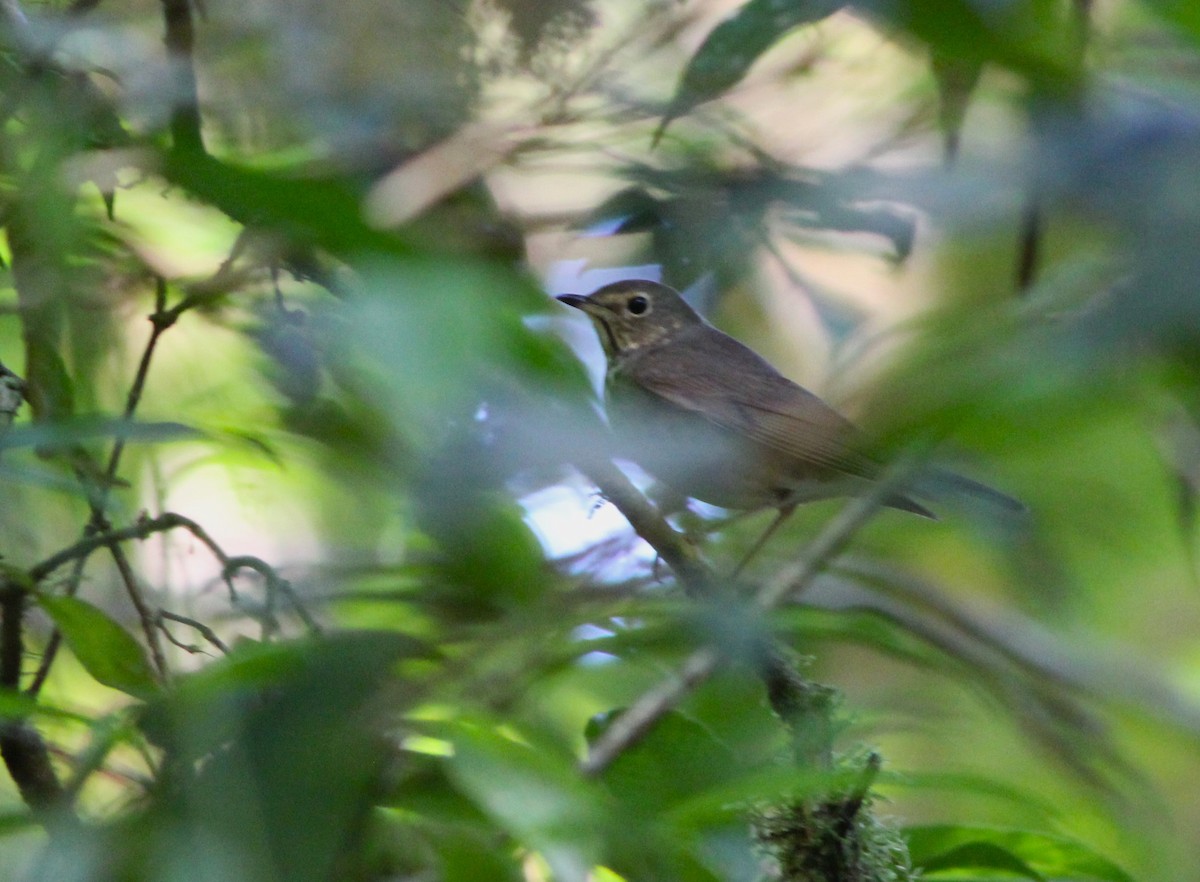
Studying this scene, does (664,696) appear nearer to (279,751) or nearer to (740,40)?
(279,751)

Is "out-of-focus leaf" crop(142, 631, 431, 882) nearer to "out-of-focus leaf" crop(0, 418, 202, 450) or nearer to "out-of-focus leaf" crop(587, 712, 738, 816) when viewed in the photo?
"out-of-focus leaf" crop(0, 418, 202, 450)

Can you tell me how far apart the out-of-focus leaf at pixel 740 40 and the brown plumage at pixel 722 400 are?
3.13 feet

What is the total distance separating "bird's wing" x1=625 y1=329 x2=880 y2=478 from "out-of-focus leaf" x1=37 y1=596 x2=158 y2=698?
8.31ft

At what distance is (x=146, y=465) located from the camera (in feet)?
10.7

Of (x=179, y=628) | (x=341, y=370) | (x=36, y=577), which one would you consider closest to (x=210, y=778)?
(x=36, y=577)

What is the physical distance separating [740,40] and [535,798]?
1612mm

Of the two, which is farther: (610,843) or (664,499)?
(664,499)

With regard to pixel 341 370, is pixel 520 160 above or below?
above

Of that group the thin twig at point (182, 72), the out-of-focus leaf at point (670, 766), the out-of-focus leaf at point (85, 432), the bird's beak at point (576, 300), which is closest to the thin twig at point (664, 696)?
the out-of-focus leaf at point (670, 766)

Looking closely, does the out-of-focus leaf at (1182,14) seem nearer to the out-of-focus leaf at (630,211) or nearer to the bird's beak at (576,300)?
the out-of-focus leaf at (630,211)

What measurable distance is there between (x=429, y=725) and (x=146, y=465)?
78.6 inches

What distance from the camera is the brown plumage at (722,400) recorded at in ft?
13.3

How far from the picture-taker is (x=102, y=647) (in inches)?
67.6

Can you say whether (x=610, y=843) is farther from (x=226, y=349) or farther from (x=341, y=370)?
(x=226, y=349)
